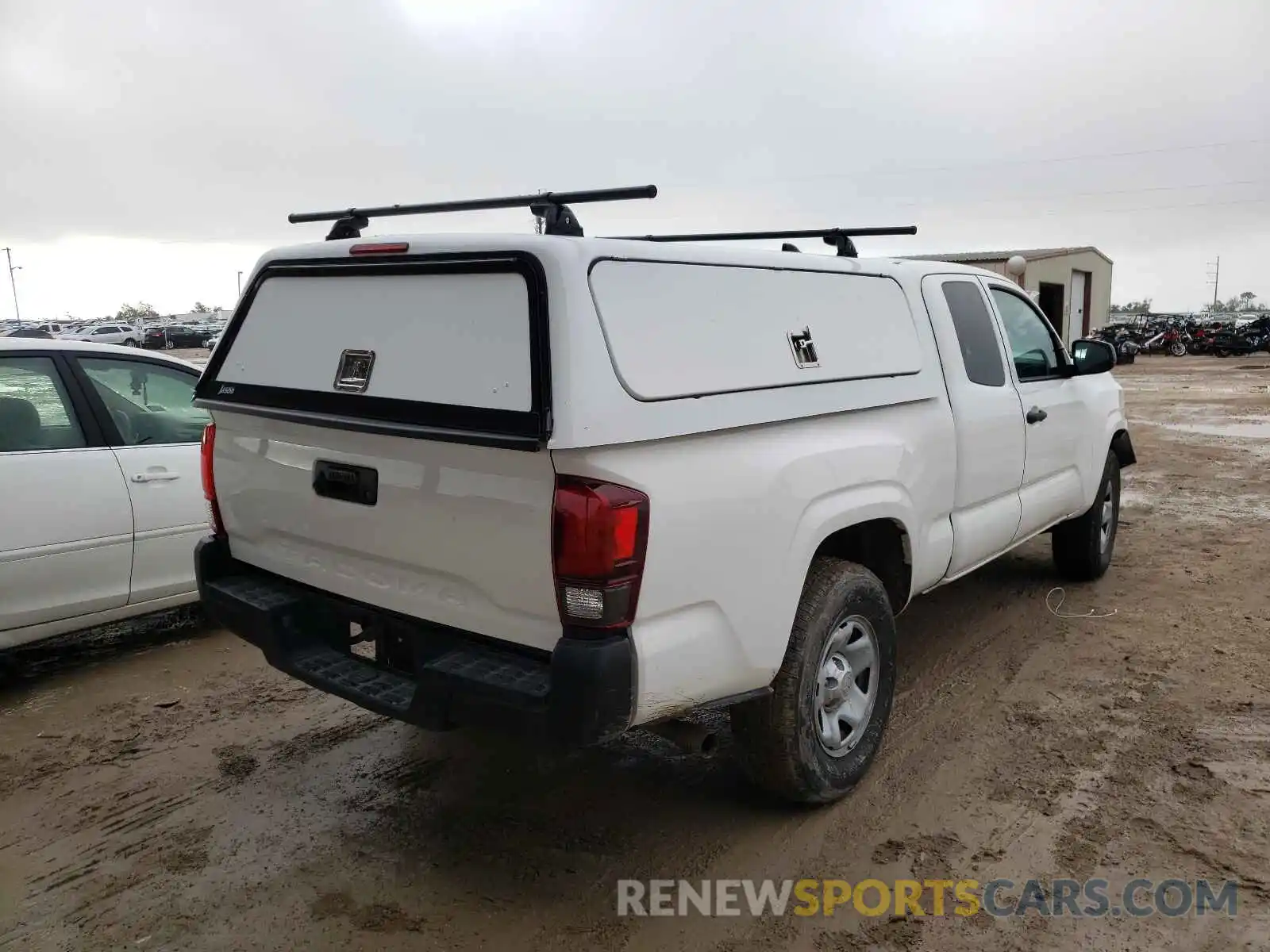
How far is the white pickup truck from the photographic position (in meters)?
2.68

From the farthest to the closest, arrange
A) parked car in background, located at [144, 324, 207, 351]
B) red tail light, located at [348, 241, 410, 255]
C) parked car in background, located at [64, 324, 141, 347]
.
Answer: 1. parked car in background, located at [144, 324, 207, 351]
2. parked car in background, located at [64, 324, 141, 347]
3. red tail light, located at [348, 241, 410, 255]

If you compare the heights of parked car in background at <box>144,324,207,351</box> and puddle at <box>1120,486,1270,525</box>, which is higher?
parked car in background at <box>144,324,207,351</box>

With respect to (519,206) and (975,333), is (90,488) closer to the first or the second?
(519,206)

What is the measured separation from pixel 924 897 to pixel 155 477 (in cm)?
419

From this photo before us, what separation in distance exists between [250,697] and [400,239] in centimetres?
266

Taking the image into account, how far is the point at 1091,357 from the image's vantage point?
5.71 m

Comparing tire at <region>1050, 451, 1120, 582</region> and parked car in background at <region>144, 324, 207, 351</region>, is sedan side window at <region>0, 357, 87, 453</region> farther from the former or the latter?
parked car in background at <region>144, 324, 207, 351</region>

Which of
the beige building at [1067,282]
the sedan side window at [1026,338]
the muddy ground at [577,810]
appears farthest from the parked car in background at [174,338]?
the sedan side window at [1026,338]

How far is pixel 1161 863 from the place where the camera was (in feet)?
10.4

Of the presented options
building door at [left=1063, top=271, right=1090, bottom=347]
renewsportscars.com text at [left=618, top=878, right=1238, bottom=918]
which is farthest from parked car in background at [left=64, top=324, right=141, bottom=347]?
renewsportscars.com text at [left=618, top=878, right=1238, bottom=918]

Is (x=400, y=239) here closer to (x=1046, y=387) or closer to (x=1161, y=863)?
(x=1161, y=863)

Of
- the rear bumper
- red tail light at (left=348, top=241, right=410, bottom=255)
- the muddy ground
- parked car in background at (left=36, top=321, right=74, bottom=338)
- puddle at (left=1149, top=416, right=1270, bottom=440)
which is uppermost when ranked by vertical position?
parked car in background at (left=36, top=321, right=74, bottom=338)

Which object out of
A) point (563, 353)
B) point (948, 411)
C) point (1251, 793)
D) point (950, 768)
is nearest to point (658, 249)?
point (563, 353)

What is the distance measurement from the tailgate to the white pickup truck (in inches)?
0.4
